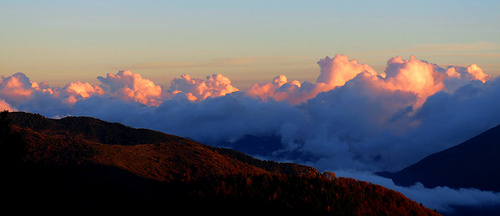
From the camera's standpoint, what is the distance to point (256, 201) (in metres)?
132

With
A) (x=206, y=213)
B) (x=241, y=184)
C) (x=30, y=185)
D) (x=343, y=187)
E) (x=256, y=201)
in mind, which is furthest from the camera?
(x=343, y=187)

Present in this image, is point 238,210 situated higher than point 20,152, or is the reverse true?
point 20,152

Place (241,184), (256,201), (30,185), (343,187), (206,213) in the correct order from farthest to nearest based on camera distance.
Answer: (343,187), (241,184), (256,201), (206,213), (30,185)

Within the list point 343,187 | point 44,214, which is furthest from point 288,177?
point 44,214

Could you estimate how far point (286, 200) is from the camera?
135m

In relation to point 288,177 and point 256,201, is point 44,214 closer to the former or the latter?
point 256,201

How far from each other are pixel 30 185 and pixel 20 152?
22.4 feet

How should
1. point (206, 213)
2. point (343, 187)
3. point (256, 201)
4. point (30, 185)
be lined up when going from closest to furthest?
point (30, 185) → point (206, 213) → point (256, 201) → point (343, 187)

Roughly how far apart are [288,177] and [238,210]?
38.3 m

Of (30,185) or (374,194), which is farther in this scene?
(374,194)

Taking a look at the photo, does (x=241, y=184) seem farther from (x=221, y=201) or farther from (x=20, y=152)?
(x=20, y=152)

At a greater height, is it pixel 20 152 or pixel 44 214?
pixel 20 152

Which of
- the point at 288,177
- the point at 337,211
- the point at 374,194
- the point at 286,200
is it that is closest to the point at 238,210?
the point at 286,200

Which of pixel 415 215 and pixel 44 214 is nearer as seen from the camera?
pixel 44 214
